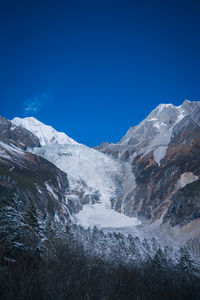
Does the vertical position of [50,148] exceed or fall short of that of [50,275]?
it exceeds it

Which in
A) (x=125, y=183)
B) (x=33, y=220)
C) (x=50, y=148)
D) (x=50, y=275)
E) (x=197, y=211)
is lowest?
(x=50, y=275)

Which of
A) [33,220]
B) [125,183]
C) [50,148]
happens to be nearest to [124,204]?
[125,183]

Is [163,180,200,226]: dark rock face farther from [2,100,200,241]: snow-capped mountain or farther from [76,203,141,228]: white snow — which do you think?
[76,203,141,228]: white snow

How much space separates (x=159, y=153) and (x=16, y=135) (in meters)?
84.7

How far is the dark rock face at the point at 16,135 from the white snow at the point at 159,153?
7555cm

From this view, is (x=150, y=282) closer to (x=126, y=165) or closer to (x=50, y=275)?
(x=50, y=275)

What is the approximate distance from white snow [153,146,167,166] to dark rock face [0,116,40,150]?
248 ft

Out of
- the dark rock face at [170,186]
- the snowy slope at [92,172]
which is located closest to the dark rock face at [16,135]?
the snowy slope at [92,172]

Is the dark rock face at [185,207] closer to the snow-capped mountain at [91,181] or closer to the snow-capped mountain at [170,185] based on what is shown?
the snow-capped mountain at [170,185]

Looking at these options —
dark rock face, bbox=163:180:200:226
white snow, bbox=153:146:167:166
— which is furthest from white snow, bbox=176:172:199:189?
white snow, bbox=153:146:167:166

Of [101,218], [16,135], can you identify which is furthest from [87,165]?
[16,135]

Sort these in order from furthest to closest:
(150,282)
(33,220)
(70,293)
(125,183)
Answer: (125,183), (33,220), (150,282), (70,293)

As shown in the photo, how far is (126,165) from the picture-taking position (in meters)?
147

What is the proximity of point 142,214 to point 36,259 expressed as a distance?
78651 millimetres
